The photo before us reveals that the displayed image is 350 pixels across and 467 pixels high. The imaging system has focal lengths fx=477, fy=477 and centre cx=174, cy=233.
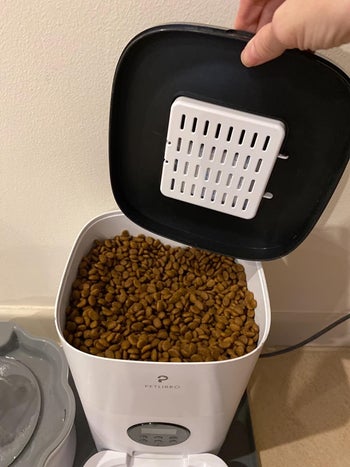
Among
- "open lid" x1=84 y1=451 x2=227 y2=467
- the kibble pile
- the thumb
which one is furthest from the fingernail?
"open lid" x1=84 y1=451 x2=227 y2=467

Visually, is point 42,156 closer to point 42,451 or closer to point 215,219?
point 215,219

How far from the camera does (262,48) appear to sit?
1.37 feet

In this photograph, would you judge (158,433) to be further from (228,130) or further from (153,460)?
(228,130)

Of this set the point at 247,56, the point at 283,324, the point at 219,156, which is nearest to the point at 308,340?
the point at 283,324

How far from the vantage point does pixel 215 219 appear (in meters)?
0.67

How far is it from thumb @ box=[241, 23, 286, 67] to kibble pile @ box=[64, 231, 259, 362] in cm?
34

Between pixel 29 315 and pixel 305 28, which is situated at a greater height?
pixel 305 28

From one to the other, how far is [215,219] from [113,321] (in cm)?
20

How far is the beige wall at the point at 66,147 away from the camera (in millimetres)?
583

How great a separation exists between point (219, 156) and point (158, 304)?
0.77 feet

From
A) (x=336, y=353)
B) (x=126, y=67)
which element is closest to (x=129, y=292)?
(x=126, y=67)

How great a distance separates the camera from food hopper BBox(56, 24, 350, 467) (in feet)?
1.64

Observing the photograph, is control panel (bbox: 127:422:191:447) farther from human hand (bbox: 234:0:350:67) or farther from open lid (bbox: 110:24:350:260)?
human hand (bbox: 234:0:350:67)

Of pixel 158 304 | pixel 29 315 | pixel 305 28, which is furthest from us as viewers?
pixel 29 315
